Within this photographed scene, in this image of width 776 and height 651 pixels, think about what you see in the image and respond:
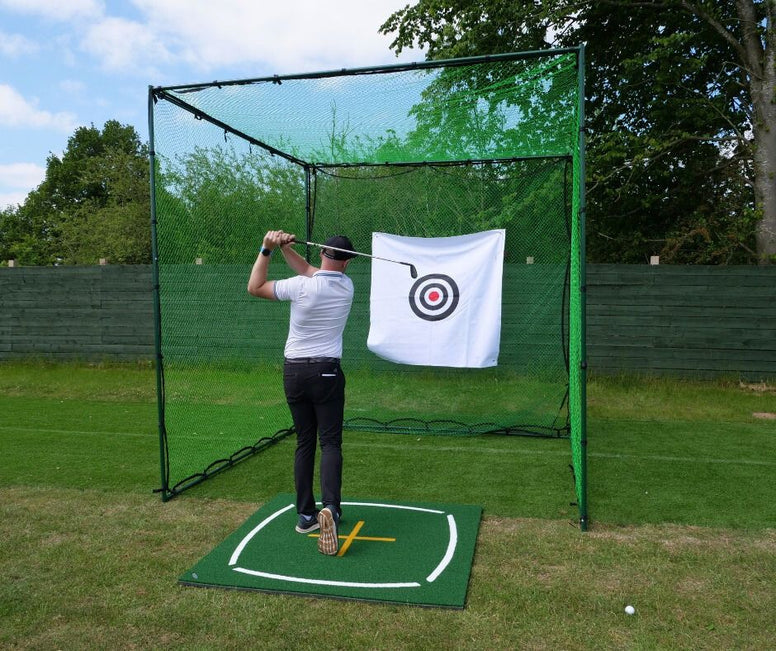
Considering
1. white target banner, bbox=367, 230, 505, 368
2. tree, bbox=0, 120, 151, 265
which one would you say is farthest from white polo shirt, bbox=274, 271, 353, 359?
tree, bbox=0, 120, 151, 265

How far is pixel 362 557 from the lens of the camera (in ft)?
9.47

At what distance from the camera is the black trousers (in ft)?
9.82

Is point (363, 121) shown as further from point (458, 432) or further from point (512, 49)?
point (512, 49)

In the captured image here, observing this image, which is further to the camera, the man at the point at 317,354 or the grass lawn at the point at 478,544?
the man at the point at 317,354

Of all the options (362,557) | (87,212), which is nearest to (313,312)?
(362,557)

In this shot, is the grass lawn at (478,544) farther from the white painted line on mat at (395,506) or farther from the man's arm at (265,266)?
the man's arm at (265,266)

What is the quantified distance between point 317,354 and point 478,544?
1222 mm

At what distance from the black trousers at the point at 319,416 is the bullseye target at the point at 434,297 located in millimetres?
2229

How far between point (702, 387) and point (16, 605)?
20.8 ft

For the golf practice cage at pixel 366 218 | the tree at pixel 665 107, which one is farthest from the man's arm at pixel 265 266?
the tree at pixel 665 107

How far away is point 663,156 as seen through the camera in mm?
8227

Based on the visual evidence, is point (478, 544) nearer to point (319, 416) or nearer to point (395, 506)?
point (395, 506)

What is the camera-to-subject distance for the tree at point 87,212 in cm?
1734

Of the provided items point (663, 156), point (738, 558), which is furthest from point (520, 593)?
point (663, 156)
